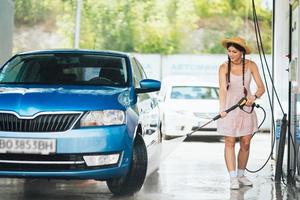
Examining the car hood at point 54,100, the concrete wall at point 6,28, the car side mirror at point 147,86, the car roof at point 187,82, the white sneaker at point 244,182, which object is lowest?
the white sneaker at point 244,182

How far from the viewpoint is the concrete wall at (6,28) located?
11.0 meters

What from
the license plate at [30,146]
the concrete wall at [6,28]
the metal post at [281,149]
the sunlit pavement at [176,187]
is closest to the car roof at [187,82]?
the concrete wall at [6,28]

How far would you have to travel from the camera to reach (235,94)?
7.57 m

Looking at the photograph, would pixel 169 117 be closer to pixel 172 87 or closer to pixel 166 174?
pixel 172 87

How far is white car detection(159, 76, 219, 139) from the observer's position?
15984 millimetres

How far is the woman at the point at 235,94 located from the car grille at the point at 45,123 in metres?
2.06

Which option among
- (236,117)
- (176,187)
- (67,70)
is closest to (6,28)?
(67,70)

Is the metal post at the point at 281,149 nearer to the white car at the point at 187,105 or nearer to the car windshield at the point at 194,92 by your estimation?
the white car at the point at 187,105

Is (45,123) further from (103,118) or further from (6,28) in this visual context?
(6,28)

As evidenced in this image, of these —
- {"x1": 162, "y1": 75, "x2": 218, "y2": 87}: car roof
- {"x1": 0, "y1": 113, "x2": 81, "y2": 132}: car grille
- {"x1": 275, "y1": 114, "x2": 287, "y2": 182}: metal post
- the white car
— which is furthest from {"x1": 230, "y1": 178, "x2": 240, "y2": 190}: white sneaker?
{"x1": 162, "y1": 75, "x2": 218, "y2": 87}: car roof

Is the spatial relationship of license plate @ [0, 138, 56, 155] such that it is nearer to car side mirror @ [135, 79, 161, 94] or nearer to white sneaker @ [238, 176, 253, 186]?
car side mirror @ [135, 79, 161, 94]

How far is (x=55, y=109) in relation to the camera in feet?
20.2

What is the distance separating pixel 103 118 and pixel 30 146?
74 centimetres

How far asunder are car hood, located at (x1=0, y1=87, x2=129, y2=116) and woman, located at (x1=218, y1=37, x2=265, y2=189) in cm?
148
